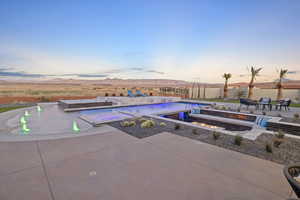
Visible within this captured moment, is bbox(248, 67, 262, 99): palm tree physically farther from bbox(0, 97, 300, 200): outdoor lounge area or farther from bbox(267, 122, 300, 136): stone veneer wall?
bbox(0, 97, 300, 200): outdoor lounge area

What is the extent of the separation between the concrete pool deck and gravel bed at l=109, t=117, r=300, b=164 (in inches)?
13.7

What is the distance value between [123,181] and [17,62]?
19931mm

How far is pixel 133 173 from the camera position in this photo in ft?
6.75

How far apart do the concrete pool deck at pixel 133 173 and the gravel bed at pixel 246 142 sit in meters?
0.35

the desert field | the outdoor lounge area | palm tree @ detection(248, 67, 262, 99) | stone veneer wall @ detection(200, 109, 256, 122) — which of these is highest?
palm tree @ detection(248, 67, 262, 99)

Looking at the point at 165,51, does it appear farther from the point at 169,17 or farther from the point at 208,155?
the point at 208,155

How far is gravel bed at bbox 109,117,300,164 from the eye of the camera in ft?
8.84

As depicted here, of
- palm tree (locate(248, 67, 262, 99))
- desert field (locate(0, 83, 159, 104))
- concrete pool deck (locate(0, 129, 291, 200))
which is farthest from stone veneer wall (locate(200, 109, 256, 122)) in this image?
desert field (locate(0, 83, 159, 104))

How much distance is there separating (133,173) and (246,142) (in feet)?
10.2

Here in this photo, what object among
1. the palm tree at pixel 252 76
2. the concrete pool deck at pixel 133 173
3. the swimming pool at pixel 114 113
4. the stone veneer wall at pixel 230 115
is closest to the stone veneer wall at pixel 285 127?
the stone veneer wall at pixel 230 115

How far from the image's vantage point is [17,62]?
47.2 ft

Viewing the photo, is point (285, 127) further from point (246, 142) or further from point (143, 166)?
point (143, 166)

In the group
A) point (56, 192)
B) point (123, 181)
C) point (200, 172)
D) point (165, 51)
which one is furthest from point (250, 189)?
point (165, 51)

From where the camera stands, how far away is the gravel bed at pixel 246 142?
2695mm
